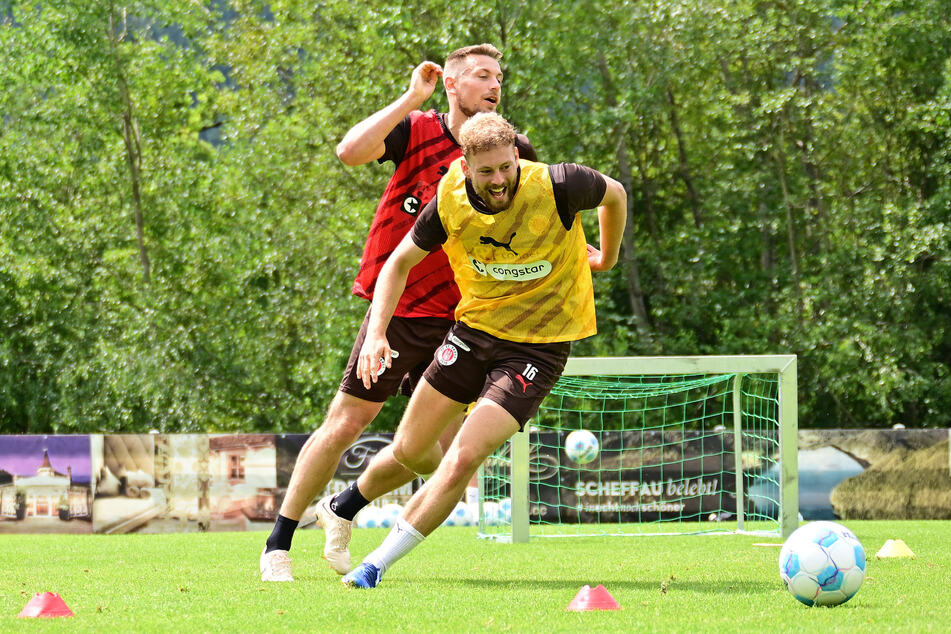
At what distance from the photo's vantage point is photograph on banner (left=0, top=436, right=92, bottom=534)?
1362 centimetres

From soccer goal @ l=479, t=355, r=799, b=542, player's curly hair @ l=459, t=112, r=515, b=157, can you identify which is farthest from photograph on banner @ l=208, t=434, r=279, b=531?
player's curly hair @ l=459, t=112, r=515, b=157

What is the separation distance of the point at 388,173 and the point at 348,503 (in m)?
16.8

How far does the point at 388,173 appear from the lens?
72.6ft

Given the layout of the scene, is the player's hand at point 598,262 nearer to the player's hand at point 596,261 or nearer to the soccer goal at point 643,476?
the player's hand at point 596,261

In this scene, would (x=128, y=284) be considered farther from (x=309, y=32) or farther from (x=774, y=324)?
(x=774, y=324)

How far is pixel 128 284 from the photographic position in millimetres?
27641

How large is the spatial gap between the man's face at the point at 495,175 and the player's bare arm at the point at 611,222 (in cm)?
42

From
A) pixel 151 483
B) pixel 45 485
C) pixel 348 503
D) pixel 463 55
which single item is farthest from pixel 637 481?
pixel 463 55

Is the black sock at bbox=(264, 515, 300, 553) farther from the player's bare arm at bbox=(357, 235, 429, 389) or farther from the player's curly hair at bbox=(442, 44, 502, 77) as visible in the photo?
the player's curly hair at bbox=(442, 44, 502, 77)

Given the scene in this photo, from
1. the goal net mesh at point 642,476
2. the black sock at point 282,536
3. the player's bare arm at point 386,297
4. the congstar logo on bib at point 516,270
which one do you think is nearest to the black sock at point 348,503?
the black sock at point 282,536

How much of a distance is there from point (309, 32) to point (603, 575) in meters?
20.3

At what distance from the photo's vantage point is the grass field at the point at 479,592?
3877mm

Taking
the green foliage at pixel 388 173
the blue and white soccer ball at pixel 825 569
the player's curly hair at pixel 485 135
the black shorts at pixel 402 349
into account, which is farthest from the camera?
the green foliage at pixel 388 173

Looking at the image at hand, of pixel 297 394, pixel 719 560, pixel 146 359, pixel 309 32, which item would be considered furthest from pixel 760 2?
pixel 719 560
